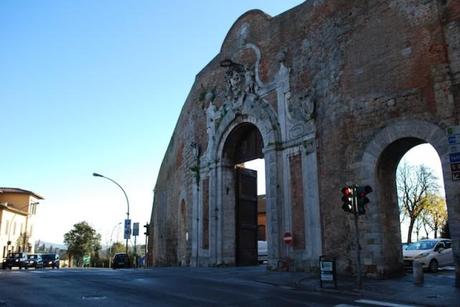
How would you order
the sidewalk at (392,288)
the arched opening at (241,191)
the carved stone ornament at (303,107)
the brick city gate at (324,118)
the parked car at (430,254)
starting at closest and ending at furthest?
the sidewalk at (392,288)
the brick city gate at (324,118)
the parked car at (430,254)
the carved stone ornament at (303,107)
the arched opening at (241,191)

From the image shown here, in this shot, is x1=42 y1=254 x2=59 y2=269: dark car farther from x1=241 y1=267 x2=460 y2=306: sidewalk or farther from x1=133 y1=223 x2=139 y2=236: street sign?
x1=241 y1=267 x2=460 y2=306: sidewalk

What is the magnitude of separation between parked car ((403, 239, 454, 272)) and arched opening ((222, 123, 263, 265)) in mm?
8030

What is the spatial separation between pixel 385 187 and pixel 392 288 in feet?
14.2

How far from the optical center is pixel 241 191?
76.4 ft

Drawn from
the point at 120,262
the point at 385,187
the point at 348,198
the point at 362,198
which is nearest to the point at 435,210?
the point at 120,262

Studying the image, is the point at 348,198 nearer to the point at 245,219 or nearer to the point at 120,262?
the point at 245,219

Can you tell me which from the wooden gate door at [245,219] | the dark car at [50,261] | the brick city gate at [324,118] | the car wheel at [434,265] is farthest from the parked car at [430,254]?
the dark car at [50,261]

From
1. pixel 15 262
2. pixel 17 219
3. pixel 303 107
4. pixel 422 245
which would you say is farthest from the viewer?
pixel 17 219

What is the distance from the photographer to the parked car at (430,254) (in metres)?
17.0

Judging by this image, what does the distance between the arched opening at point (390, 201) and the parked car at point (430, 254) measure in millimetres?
2278

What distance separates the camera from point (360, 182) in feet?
50.4

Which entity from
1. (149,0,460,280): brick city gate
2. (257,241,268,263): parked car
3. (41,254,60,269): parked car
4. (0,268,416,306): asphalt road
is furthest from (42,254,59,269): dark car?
(0,268,416,306): asphalt road

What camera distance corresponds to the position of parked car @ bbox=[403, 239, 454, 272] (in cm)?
1700

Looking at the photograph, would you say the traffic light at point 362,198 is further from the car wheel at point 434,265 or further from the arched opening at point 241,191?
the arched opening at point 241,191
